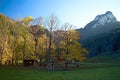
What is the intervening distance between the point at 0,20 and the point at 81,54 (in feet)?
89.1

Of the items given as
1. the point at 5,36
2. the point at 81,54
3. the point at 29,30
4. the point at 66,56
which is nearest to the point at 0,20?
the point at 5,36

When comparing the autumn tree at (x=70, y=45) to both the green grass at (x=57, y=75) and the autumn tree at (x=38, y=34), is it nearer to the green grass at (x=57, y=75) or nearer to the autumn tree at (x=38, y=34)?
the autumn tree at (x=38, y=34)

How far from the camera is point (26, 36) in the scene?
63.6 meters

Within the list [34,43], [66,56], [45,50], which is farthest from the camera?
[45,50]


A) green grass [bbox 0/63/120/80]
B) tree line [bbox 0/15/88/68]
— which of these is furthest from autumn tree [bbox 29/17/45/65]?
green grass [bbox 0/63/120/80]

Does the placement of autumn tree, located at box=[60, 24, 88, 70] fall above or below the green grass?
above

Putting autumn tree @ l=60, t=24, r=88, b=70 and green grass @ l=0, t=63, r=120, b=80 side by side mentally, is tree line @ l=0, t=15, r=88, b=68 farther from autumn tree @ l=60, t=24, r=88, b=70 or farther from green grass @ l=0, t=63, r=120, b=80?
green grass @ l=0, t=63, r=120, b=80

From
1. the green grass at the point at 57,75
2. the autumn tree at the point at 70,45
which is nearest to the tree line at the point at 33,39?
the autumn tree at the point at 70,45

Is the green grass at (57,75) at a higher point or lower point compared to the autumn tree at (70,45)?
lower

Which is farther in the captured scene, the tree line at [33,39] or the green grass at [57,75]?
the tree line at [33,39]

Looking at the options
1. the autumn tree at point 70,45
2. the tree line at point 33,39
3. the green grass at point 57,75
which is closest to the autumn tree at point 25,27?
the tree line at point 33,39

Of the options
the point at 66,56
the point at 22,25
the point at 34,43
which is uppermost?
the point at 22,25

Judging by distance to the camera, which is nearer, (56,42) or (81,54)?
(81,54)

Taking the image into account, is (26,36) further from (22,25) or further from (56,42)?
(56,42)
